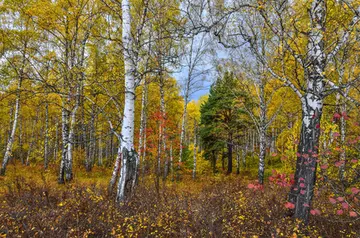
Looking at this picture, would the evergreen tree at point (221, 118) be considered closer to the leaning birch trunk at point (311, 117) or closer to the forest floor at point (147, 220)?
the forest floor at point (147, 220)

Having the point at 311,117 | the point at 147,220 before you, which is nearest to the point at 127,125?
the point at 147,220

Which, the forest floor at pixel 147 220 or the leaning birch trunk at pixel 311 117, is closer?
the forest floor at pixel 147 220

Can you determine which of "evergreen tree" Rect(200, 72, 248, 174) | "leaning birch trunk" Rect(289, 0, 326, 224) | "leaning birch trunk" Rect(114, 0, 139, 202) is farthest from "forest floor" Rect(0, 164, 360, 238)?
"evergreen tree" Rect(200, 72, 248, 174)

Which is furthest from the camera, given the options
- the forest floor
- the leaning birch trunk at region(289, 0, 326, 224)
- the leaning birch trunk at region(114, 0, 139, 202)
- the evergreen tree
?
the evergreen tree

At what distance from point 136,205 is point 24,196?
2.77m

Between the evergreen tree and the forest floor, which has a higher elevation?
the evergreen tree

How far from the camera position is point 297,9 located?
439 cm

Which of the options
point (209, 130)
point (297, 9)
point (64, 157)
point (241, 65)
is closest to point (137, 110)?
point (209, 130)

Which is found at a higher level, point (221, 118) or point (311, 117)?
point (221, 118)

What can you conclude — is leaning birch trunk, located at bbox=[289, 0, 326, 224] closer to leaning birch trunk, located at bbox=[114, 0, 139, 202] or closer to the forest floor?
the forest floor

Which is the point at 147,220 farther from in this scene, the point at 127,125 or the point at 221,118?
the point at 221,118

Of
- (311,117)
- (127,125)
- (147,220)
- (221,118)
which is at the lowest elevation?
(147,220)

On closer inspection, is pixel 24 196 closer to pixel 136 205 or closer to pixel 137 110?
pixel 136 205

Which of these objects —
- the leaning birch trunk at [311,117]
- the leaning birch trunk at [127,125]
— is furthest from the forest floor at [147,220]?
the leaning birch trunk at [311,117]
